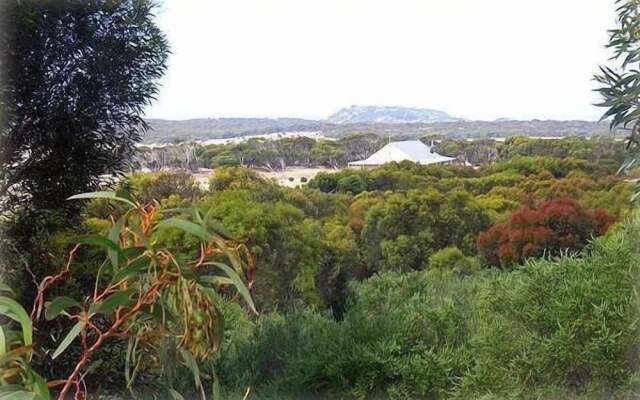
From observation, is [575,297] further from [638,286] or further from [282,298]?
[282,298]

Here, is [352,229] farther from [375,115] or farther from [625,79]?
[625,79]

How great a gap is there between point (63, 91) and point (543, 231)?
1084 millimetres

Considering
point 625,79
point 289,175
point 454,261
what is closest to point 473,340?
point 454,261

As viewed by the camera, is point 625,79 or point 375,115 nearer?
point 625,79

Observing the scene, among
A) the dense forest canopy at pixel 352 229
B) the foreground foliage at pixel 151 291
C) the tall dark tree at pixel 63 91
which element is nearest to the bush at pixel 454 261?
the dense forest canopy at pixel 352 229

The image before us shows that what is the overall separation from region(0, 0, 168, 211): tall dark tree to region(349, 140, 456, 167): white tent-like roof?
0.57 m

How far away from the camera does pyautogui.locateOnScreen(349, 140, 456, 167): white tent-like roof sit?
60.8 inches

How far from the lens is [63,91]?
4.27 feet

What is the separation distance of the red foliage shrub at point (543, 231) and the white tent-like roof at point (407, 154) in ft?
0.67

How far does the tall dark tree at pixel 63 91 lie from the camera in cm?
127

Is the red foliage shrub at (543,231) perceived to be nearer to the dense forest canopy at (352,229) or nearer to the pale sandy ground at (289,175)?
the dense forest canopy at (352,229)

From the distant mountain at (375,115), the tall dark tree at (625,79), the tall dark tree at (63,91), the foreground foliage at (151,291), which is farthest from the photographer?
the distant mountain at (375,115)

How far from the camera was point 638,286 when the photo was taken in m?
1.45

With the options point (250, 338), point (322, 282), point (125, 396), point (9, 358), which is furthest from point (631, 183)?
point (9, 358)
